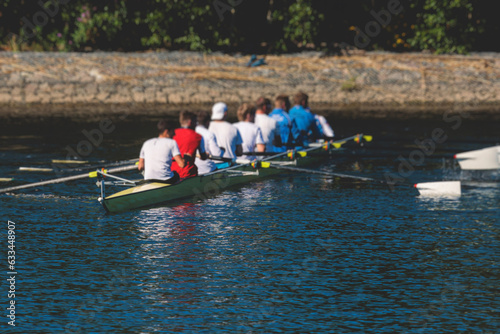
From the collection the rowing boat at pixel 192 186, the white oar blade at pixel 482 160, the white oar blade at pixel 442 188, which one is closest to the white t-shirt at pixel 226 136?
the rowing boat at pixel 192 186

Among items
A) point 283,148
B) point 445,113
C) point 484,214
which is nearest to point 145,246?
point 484,214

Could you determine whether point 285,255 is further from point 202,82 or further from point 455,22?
point 455,22

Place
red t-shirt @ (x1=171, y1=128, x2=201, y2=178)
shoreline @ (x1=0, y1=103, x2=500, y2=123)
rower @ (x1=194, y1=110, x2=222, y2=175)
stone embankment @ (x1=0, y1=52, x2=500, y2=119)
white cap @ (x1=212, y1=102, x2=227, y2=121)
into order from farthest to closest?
stone embankment @ (x1=0, y1=52, x2=500, y2=119) < shoreline @ (x1=0, y1=103, x2=500, y2=123) < white cap @ (x1=212, y1=102, x2=227, y2=121) < rower @ (x1=194, y1=110, x2=222, y2=175) < red t-shirt @ (x1=171, y1=128, x2=201, y2=178)

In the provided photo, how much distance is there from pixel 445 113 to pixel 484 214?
25136 millimetres

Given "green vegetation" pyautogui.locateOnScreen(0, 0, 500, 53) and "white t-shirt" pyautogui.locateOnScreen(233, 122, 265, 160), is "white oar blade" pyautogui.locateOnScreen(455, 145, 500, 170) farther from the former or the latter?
"green vegetation" pyautogui.locateOnScreen(0, 0, 500, 53)

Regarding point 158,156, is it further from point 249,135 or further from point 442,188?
point 442,188

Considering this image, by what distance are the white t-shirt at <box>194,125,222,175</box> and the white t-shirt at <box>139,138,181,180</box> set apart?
1.87m

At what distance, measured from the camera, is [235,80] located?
45.3 m

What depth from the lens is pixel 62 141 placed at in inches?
1136

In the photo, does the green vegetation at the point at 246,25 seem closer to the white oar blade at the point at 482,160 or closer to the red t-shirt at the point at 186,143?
the white oar blade at the point at 482,160

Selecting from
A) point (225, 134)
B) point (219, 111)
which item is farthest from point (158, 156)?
point (225, 134)

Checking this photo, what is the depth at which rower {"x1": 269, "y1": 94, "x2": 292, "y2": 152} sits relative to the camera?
22.0 metres

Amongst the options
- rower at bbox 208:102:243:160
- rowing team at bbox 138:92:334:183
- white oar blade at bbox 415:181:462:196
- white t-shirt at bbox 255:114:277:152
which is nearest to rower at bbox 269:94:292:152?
rowing team at bbox 138:92:334:183

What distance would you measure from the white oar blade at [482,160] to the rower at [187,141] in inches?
333
